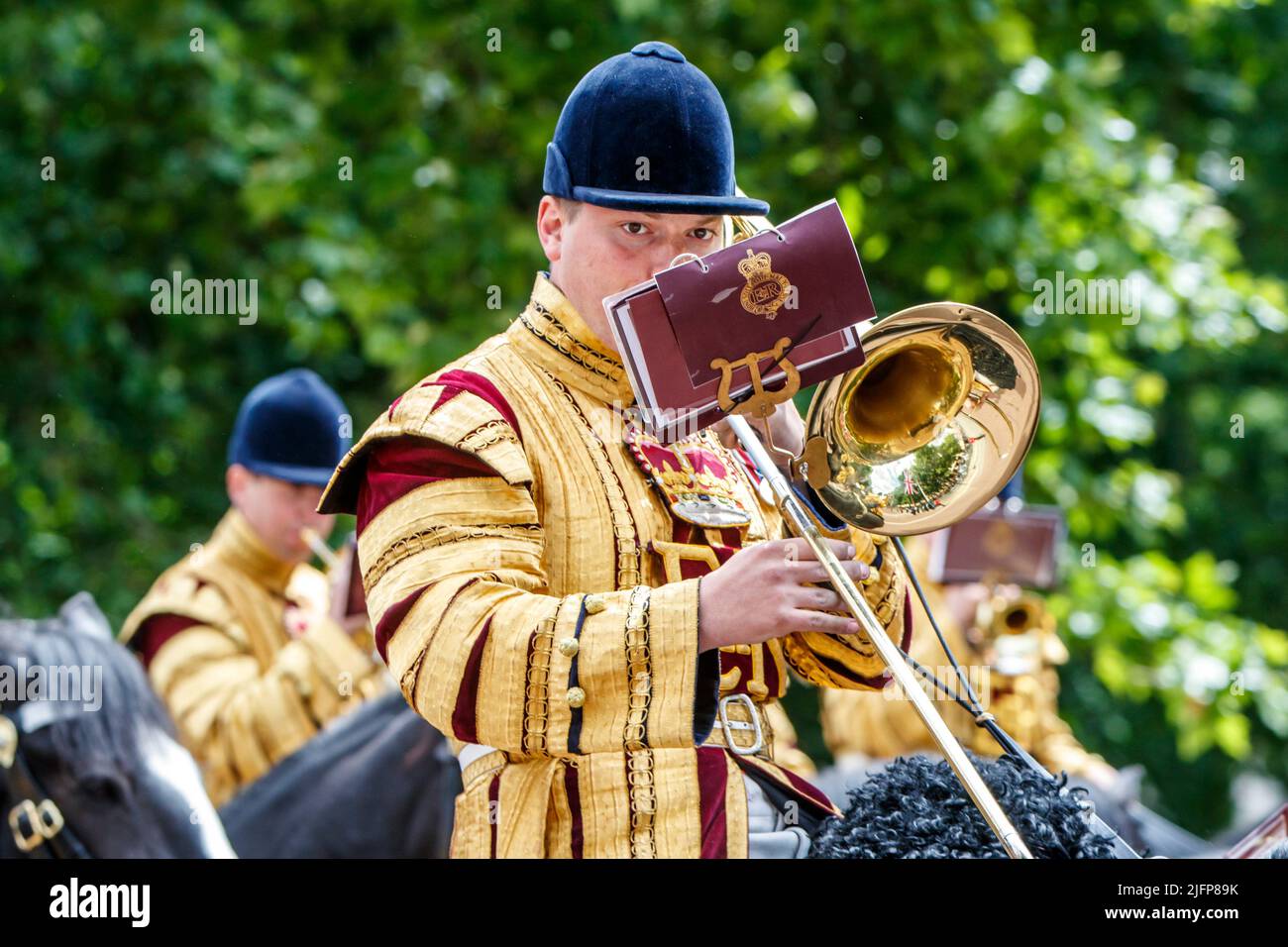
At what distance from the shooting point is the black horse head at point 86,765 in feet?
12.4

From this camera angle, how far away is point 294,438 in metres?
6.44

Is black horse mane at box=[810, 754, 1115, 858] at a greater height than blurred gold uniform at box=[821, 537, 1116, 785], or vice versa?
black horse mane at box=[810, 754, 1115, 858]

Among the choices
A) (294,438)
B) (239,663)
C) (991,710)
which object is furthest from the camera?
(991,710)

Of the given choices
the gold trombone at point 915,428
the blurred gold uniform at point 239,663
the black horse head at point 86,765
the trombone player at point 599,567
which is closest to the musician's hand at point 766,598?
the trombone player at point 599,567

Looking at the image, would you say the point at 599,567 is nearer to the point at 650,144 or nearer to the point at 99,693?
the point at 650,144

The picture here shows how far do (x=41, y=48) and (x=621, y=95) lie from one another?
6387 millimetres

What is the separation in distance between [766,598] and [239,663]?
13.2 ft

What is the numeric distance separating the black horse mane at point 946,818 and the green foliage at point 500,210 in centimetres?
392

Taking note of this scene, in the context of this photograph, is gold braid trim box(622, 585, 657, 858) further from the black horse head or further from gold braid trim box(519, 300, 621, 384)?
the black horse head

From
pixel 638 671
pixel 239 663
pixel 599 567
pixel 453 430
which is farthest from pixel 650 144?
pixel 239 663

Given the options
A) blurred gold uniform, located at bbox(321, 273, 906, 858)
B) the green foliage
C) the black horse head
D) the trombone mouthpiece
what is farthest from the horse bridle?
the green foliage

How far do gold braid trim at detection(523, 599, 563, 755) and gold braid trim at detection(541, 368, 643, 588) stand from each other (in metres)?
0.20

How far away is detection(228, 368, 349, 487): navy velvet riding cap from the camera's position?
6.43m

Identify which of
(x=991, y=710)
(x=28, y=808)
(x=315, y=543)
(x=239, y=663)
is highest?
(x=315, y=543)
